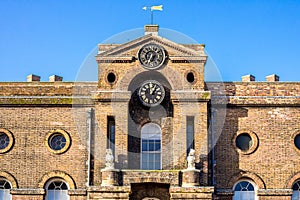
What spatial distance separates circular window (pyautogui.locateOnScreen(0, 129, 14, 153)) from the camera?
110 ft

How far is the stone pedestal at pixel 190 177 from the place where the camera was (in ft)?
102

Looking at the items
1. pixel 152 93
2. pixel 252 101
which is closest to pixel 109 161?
pixel 152 93

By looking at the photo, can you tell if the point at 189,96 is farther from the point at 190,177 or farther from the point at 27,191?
the point at 27,191

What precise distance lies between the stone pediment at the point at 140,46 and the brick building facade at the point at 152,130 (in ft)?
0.17

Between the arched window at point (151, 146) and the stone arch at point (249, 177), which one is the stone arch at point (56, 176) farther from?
the stone arch at point (249, 177)

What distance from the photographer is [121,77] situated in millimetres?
33094

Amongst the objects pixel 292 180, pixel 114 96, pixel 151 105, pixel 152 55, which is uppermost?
pixel 152 55

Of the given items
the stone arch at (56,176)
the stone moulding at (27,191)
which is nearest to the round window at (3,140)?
the stone moulding at (27,191)

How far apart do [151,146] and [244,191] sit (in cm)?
534

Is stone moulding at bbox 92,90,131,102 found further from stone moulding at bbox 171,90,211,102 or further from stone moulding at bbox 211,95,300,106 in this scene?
stone moulding at bbox 211,95,300,106

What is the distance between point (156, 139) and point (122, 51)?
4934 mm

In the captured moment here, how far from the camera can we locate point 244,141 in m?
33.8

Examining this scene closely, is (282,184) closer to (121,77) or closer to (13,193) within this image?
(121,77)

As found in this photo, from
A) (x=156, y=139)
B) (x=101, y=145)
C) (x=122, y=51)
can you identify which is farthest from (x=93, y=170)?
(x=122, y=51)
